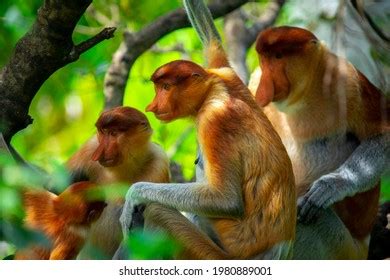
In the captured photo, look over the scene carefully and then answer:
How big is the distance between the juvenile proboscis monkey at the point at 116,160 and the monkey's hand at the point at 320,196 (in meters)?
0.79

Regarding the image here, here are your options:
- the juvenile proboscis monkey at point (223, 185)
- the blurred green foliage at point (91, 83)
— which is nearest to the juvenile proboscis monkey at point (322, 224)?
the blurred green foliage at point (91, 83)

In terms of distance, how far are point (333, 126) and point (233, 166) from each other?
1.17 meters

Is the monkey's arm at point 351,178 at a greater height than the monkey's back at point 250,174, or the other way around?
the monkey's back at point 250,174

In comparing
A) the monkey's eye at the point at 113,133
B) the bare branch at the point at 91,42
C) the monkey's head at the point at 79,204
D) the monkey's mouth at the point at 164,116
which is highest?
the bare branch at the point at 91,42

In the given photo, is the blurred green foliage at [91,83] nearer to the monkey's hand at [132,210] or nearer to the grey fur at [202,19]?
the monkey's hand at [132,210]

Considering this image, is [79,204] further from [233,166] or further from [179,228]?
[233,166]

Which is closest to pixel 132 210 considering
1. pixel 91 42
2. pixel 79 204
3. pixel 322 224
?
pixel 79 204

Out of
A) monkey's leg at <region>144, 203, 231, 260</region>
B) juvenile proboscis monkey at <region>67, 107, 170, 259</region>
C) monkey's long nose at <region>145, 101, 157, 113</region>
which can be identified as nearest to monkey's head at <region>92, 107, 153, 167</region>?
juvenile proboscis monkey at <region>67, 107, 170, 259</region>

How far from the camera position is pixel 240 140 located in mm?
3592

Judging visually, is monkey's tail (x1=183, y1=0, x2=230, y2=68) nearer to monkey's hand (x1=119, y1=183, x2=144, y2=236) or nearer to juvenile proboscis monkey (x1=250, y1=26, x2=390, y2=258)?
juvenile proboscis monkey (x1=250, y1=26, x2=390, y2=258)

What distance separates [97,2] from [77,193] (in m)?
1.42

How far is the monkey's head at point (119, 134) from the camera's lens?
12.7 ft

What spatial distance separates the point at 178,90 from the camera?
3691mm
